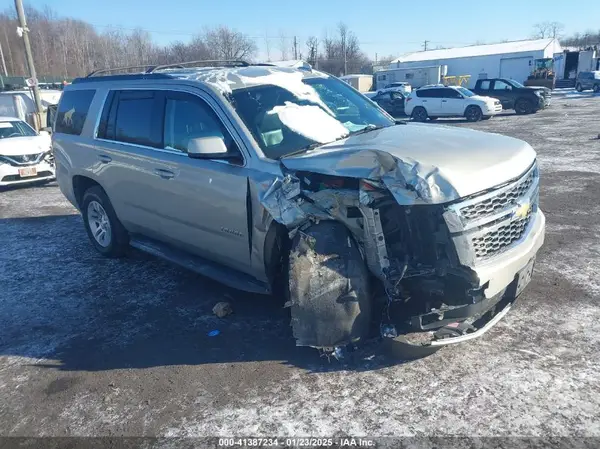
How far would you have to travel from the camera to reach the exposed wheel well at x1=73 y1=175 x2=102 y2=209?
6.06m

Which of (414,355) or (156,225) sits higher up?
(156,225)

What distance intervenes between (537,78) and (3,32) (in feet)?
256

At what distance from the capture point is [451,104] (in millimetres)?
22828

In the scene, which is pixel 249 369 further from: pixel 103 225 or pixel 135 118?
pixel 103 225

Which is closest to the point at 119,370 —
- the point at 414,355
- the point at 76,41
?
the point at 414,355

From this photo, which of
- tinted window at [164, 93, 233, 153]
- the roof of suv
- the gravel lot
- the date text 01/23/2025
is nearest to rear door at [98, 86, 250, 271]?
tinted window at [164, 93, 233, 153]

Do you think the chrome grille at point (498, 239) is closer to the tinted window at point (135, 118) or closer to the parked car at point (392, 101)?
the tinted window at point (135, 118)

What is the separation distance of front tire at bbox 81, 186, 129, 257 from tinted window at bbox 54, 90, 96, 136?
2.69 feet

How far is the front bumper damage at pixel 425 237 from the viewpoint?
9.85 ft

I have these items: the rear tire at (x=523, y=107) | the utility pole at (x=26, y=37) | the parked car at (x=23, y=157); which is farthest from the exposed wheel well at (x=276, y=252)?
the rear tire at (x=523, y=107)

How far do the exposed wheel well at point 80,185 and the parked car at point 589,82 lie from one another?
45.2 meters

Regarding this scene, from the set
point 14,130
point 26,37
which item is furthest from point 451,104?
point 14,130

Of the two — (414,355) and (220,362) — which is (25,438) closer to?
(220,362)

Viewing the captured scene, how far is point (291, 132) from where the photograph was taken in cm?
403
